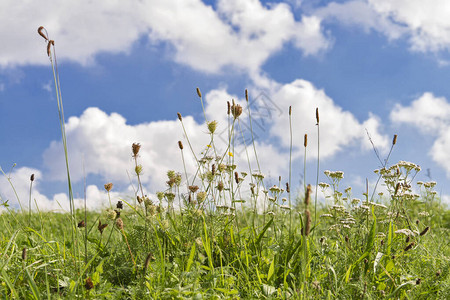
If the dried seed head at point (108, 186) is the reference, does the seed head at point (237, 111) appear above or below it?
above

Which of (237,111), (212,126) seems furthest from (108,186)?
(237,111)

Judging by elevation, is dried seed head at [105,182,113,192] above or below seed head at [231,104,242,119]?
below

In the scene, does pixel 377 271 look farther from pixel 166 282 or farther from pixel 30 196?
pixel 30 196

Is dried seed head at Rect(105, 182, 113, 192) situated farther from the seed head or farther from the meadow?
the seed head

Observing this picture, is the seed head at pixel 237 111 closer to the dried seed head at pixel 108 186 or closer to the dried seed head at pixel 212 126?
the dried seed head at pixel 212 126

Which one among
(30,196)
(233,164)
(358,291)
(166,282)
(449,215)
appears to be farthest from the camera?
(449,215)

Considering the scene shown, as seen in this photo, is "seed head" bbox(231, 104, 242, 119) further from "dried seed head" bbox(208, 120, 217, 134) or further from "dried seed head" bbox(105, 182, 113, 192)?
"dried seed head" bbox(105, 182, 113, 192)

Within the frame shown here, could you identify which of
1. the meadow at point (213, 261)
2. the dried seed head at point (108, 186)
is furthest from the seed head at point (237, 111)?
the dried seed head at point (108, 186)

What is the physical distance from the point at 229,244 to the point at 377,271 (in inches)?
47.1

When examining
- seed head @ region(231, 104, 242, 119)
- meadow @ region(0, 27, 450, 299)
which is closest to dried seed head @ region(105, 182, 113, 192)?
meadow @ region(0, 27, 450, 299)

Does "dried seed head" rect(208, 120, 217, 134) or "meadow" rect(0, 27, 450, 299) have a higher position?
"dried seed head" rect(208, 120, 217, 134)

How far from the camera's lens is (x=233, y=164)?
11.9ft

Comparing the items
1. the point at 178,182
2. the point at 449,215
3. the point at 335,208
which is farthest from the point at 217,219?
the point at 449,215

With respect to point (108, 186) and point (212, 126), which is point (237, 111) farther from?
point (108, 186)
